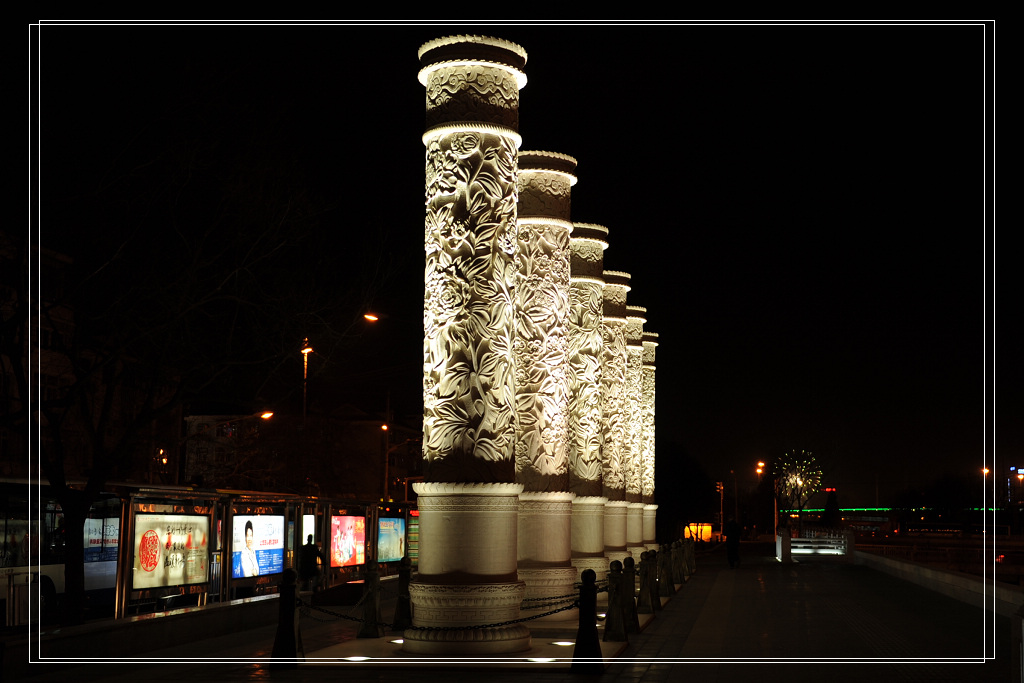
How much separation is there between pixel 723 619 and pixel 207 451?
3730cm

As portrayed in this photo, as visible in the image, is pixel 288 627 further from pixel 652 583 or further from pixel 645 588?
pixel 652 583

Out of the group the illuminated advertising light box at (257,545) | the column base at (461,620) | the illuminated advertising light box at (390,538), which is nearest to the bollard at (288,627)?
the column base at (461,620)

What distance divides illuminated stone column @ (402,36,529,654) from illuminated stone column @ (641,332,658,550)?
23.0 metres

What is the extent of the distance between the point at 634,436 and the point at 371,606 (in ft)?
59.3

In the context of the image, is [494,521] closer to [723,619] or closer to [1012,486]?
[723,619]

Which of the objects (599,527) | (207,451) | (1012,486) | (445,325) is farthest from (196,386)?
(1012,486)

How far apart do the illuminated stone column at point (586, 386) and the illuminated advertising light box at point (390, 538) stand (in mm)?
7100

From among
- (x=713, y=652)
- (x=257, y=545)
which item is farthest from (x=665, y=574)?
(x=713, y=652)

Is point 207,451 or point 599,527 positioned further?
point 207,451

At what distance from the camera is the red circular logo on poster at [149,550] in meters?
18.7

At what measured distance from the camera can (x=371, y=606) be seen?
16.5 m

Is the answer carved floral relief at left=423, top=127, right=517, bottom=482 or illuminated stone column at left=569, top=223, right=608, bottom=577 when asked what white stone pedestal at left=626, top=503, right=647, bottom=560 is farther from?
Result: carved floral relief at left=423, top=127, right=517, bottom=482

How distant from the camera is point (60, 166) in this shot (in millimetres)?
17125

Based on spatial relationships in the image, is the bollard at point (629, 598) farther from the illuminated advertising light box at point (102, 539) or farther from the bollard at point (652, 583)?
the illuminated advertising light box at point (102, 539)
